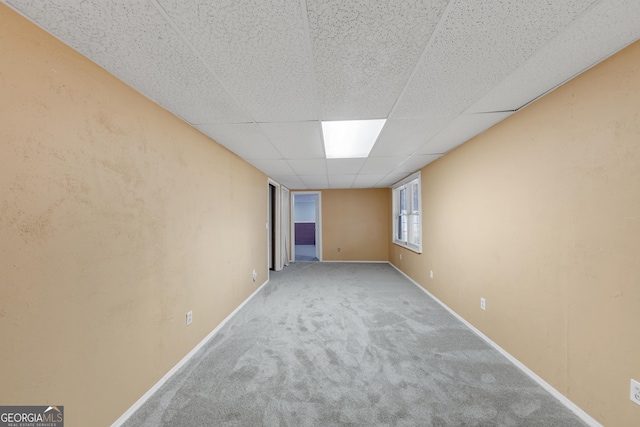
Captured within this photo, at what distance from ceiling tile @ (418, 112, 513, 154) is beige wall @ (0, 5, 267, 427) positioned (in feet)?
8.50

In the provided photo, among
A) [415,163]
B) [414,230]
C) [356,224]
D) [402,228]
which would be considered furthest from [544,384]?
[356,224]

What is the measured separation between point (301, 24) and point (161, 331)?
2.29 m

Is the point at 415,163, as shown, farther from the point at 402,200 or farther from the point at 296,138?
the point at 296,138

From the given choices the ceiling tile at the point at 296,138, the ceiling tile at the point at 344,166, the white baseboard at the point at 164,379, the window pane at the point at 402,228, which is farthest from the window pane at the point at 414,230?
the white baseboard at the point at 164,379

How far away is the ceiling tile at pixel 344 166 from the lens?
3467mm

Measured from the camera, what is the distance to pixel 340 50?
3.89 feet

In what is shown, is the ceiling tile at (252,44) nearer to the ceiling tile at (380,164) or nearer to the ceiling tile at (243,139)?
the ceiling tile at (243,139)

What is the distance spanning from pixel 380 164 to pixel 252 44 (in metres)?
2.89

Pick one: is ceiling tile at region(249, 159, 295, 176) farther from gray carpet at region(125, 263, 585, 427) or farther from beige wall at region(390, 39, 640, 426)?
beige wall at region(390, 39, 640, 426)

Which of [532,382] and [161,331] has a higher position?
[161,331]

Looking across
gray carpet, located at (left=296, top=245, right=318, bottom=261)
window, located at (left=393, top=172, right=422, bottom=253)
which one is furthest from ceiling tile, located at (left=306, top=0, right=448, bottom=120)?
gray carpet, located at (left=296, top=245, right=318, bottom=261)

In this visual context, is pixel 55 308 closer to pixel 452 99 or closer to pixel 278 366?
pixel 278 366

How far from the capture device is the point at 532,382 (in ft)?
5.64

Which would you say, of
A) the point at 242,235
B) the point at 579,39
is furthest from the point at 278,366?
the point at 579,39
